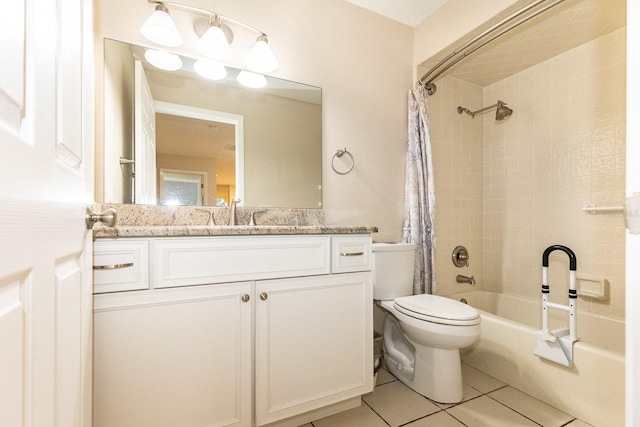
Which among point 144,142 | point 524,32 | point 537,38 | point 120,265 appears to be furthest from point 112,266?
point 537,38

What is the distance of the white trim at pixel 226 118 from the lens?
Answer: 1.54 m

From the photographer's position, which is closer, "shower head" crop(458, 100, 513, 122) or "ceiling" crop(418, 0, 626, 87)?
"ceiling" crop(418, 0, 626, 87)

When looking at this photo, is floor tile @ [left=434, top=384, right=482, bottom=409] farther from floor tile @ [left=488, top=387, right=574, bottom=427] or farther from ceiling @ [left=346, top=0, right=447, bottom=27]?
ceiling @ [left=346, top=0, right=447, bottom=27]

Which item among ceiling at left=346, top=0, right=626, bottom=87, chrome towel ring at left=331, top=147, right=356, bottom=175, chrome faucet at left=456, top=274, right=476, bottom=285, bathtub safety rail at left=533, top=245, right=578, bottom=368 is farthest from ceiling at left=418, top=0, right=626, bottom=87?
chrome faucet at left=456, top=274, right=476, bottom=285

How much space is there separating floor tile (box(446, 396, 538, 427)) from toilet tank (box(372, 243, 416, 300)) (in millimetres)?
624

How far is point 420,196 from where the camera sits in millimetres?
2045

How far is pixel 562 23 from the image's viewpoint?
1.79m

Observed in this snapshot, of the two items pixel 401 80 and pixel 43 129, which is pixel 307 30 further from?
pixel 43 129

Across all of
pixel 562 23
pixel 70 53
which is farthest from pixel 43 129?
pixel 562 23

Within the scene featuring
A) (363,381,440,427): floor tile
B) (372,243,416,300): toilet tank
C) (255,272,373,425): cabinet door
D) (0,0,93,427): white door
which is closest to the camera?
(0,0,93,427): white door

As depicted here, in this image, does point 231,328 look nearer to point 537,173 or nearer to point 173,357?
point 173,357

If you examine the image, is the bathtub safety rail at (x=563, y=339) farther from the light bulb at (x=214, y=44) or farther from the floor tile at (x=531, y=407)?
the light bulb at (x=214, y=44)

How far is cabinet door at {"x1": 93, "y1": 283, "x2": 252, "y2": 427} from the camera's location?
937 millimetres

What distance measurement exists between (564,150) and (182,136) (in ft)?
8.52
